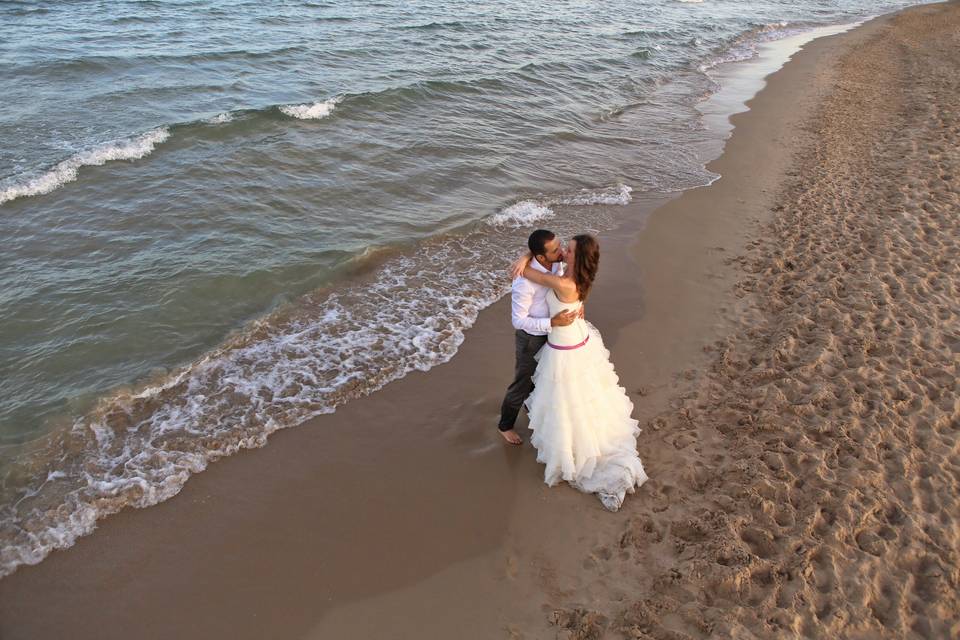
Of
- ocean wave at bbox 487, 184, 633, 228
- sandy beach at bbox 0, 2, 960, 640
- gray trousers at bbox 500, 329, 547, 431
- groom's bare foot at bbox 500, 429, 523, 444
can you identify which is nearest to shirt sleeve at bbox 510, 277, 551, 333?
gray trousers at bbox 500, 329, 547, 431

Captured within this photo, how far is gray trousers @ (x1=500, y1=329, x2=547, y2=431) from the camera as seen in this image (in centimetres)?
534

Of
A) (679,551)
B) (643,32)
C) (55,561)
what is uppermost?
(643,32)

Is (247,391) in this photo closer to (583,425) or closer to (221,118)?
(583,425)

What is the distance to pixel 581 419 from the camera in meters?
5.30

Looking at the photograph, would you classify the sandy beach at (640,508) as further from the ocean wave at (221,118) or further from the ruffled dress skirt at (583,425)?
the ocean wave at (221,118)

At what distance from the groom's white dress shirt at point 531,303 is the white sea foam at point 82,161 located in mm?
9980

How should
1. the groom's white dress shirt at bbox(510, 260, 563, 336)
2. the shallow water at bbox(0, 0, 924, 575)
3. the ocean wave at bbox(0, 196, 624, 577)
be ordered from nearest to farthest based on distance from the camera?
1. the groom's white dress shirt at bbox(510, 260, 563, 336)
2. the ocean wave at bbox(0, 196, 624, 577)
3. the shallow water at bbox(0, 0, 924, 575)

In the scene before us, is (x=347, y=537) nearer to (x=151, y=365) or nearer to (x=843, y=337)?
(x=151, y=365)

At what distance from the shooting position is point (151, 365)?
715 cm

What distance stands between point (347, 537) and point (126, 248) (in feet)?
22.1

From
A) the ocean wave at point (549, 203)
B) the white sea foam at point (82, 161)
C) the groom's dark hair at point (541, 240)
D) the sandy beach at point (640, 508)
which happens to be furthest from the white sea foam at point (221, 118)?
the groom's dark hair at point (541, 240)

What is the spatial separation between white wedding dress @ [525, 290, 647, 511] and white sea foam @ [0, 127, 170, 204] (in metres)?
10.1

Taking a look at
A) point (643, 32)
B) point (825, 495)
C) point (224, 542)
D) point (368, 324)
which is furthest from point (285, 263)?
point (643, 32)

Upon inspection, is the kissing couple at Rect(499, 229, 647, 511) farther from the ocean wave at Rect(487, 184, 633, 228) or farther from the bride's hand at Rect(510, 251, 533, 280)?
the ocean wave at Rect(487, 184, 633, 228)
